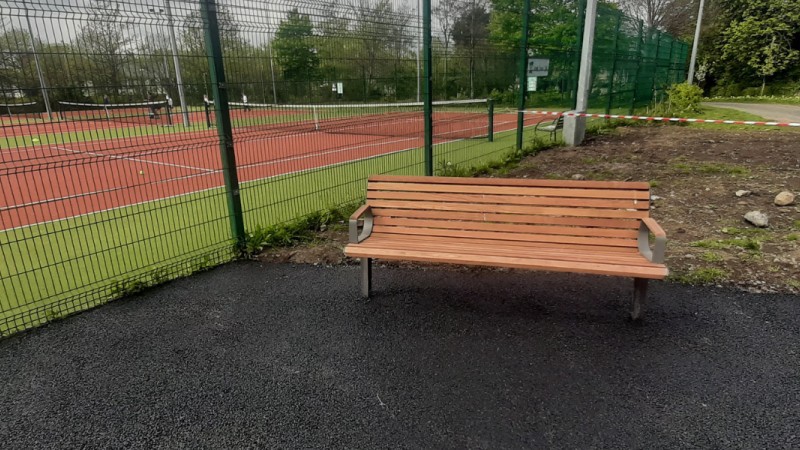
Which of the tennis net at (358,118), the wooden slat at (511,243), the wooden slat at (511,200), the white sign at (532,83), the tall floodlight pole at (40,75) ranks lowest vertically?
the wooden slat at (511,243)

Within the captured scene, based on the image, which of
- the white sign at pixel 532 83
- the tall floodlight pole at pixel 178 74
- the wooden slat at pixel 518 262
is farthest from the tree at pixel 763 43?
the tall floodlight pole at pixel 178 74

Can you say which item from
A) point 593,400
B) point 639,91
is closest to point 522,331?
point 593,400

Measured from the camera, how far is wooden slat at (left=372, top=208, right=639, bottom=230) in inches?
142

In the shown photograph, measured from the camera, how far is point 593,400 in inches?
106

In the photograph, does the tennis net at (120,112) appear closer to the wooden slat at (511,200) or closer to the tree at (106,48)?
the tree at (106,48)

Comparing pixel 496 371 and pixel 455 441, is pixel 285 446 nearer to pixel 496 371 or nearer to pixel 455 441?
pixel 455 441

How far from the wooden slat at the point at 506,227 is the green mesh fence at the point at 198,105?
1.75 m

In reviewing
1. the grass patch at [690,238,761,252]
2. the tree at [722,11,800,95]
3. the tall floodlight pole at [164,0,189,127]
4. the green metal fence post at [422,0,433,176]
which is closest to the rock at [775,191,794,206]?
the grass patch at [690,238,761,252]

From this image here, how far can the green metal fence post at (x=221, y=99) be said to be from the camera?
4332mm

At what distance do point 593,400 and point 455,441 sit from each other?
2.77 ft

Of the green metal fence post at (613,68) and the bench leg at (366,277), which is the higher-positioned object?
the green metal fence post at (613,68)

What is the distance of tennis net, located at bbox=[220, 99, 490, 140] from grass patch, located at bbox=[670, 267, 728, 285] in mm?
3850

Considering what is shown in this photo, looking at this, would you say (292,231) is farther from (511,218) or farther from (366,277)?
(511,218)

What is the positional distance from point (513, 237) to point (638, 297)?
0.98 meters
